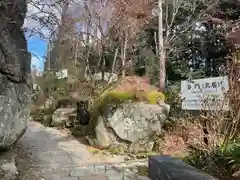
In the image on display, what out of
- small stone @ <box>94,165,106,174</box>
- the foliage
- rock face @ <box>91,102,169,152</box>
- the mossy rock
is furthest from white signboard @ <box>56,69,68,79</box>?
the foliage

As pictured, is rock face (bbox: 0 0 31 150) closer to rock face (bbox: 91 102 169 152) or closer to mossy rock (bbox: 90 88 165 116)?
rock face (bbox: 91 102 169 152)

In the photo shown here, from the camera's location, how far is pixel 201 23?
13500 mm

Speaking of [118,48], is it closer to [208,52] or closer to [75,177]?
[208,52]

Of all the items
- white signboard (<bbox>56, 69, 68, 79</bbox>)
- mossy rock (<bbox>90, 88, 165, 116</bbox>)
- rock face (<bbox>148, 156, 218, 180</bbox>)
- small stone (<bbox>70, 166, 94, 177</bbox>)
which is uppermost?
white signboard (<bbox>56, 69, 68, 79</bbox>)

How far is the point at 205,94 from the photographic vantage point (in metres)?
6.30

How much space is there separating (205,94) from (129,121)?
1.68 metres

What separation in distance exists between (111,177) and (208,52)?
10.6 meters

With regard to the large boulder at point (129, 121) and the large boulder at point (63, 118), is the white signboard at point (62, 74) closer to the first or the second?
the large boulder at point (63, 118)

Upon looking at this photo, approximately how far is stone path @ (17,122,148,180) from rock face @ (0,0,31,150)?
2.31 feet

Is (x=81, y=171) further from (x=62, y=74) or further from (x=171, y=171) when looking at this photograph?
(x=62, y=74)

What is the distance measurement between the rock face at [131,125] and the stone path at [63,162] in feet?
1.59

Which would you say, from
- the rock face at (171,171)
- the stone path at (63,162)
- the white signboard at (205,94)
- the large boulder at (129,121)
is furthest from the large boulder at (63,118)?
the rock face at (171,171)

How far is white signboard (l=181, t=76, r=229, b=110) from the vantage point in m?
4.85

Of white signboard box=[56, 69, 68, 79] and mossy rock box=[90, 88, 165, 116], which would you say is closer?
mossy rock box=[90, 88, 165, 116]
